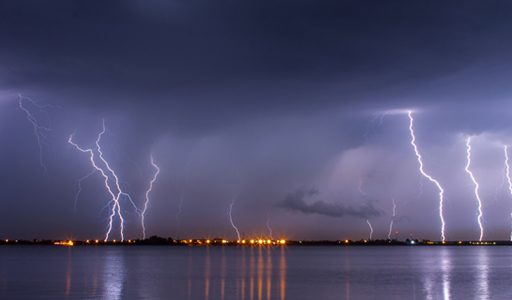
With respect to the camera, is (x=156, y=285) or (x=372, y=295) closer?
(x=372, y=295)

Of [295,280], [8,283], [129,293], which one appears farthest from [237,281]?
[8,283]

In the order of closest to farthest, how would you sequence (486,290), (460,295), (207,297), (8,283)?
(207,297) → (460,295) → (486,290) → (8,283)

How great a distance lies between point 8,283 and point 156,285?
932cm

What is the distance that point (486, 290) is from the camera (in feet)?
133

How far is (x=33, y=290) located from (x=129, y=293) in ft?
19.1

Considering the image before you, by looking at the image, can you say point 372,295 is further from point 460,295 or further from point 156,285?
point 156,285

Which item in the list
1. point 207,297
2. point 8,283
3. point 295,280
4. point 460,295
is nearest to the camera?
point 207,297

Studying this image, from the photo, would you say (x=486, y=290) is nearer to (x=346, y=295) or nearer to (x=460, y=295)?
(x=460, y=295)

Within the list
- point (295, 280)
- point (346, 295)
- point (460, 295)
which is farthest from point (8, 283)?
point (460, 295)

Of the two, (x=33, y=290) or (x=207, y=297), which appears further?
(x=33, y=290)

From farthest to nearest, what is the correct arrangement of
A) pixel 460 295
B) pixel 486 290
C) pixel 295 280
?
1. pixel 295 280
2. pixel 486 290
3. pixel 460 295

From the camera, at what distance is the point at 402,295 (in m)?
37.0

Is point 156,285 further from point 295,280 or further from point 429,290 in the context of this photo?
point 429,290

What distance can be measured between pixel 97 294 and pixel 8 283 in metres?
10.8
